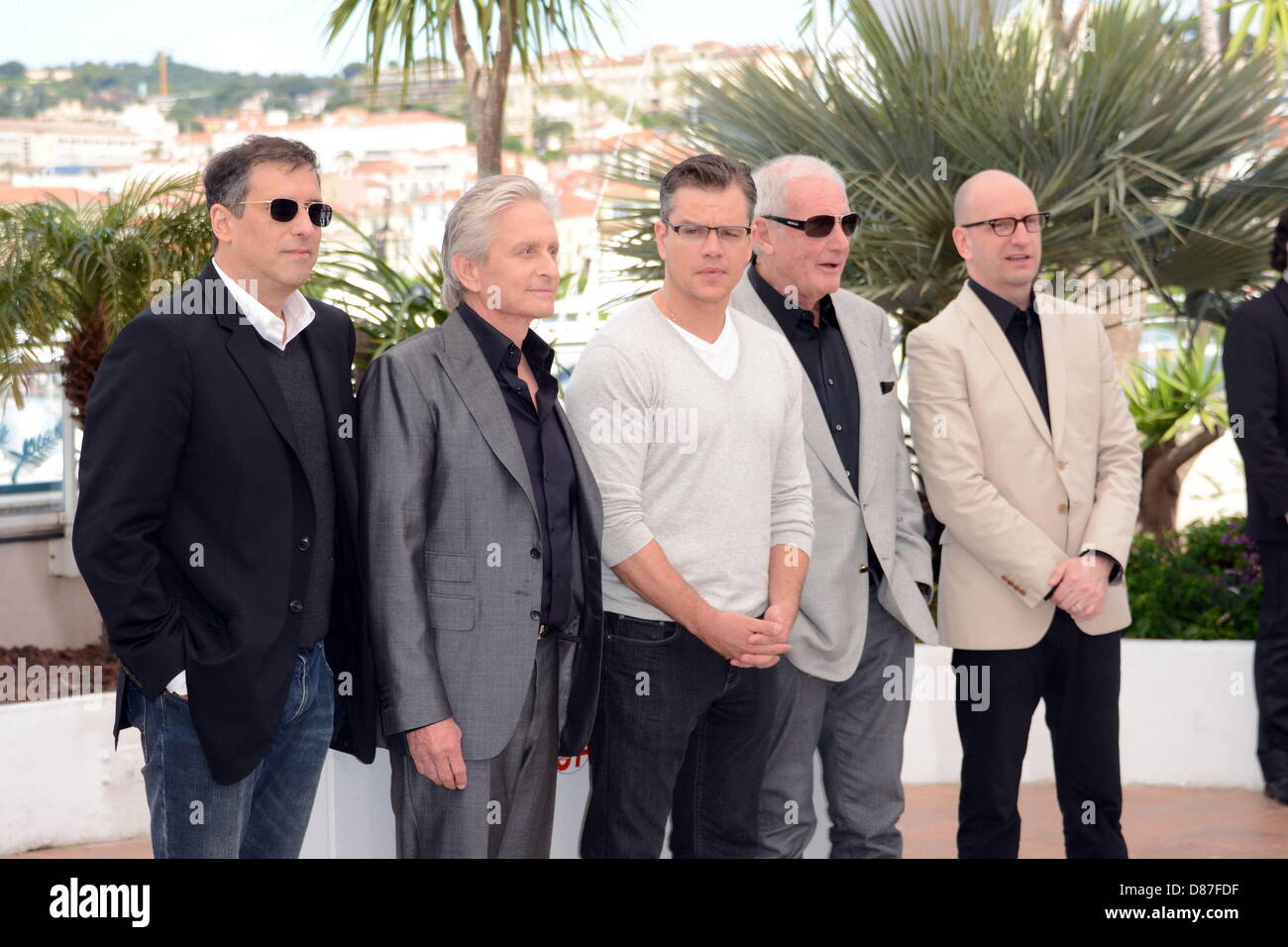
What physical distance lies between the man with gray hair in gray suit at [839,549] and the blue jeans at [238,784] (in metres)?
1.09

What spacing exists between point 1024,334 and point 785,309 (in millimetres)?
684

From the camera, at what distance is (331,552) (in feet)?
8.43

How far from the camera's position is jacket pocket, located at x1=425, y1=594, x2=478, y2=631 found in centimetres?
254

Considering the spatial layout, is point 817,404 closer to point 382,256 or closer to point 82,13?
point 382,256

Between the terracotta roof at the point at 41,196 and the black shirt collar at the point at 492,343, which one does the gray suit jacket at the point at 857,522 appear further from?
the terracotta roof at the point at 41,196

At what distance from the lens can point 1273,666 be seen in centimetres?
474

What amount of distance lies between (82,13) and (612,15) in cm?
8578

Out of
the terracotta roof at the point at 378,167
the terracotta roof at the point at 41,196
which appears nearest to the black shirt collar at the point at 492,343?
the terracotta roof at the point at 41,196

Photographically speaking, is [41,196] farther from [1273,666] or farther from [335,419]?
[1273,666]

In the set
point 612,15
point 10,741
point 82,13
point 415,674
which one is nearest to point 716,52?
point 612,15

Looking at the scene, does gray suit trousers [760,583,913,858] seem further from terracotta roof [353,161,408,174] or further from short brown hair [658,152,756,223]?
terracotta roof [353,161,408,174]

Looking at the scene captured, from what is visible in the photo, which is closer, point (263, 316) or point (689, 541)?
point (263, 316)

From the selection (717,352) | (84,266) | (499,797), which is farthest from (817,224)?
(84,266)

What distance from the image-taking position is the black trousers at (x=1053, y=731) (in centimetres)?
342
